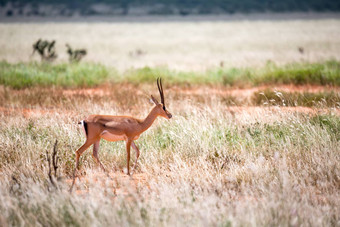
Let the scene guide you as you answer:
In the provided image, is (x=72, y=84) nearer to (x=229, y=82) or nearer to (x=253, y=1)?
(x=229, y=82)

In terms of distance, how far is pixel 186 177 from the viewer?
600 centimetres

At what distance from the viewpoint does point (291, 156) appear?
6.66m

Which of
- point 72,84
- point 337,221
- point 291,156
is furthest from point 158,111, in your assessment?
point 72,84

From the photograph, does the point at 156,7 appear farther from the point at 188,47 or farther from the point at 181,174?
the point at 181,174

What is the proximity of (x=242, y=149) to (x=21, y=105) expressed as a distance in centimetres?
696

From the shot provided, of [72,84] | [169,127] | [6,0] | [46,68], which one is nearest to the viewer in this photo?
[169,127]

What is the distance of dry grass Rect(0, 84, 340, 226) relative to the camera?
4629 millimetres

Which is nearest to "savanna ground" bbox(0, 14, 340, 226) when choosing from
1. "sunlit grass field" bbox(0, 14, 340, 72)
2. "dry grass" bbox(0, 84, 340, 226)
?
"dry grass" bbox(0, 84, 340, 226)

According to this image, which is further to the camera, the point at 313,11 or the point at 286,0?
the point at 286,0

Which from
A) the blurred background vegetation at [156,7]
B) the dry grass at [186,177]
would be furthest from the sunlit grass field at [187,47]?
the blurred background vegetation at [156,7]

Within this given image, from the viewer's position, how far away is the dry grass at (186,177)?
463cm

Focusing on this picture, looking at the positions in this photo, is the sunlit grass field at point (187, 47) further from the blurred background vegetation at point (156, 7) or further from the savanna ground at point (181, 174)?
the blurred background vegetation at point (156, 7)

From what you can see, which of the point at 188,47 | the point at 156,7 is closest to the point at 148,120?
the point at 188,47

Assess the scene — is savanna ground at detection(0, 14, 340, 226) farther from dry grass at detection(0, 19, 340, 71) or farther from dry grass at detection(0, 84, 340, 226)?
dry grass at detection(0, 19, 340, 71)
